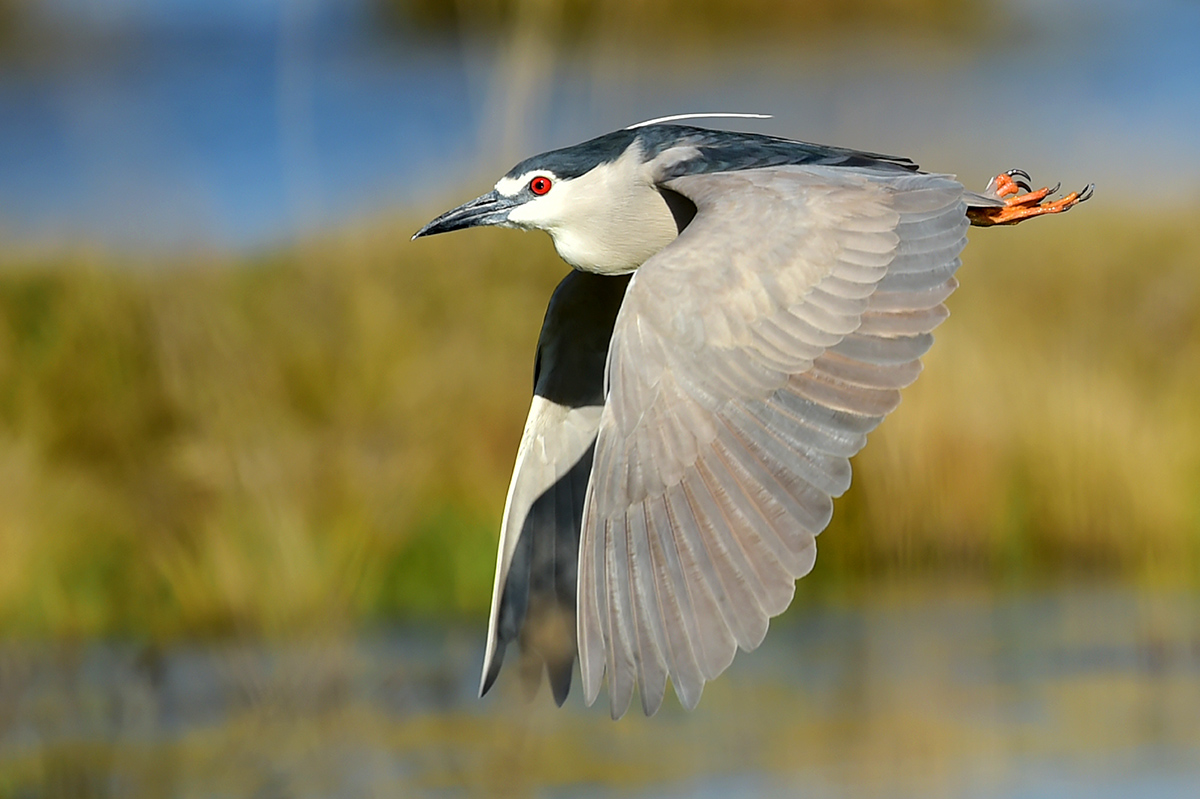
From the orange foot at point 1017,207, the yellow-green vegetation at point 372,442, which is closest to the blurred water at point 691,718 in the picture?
the yellow-green vegetation at point 372,442

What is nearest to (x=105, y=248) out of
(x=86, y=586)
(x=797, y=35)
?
(x=86, y=586)

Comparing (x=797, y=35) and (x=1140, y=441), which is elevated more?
(x=1140, y=441)

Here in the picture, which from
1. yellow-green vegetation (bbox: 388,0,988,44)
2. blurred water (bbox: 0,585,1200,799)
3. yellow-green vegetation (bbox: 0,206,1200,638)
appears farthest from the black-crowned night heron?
yellow-green vegetation (bbox: 388,0,988,44)

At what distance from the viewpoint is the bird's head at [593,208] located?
12.2ft

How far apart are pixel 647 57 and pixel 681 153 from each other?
10889 millimetres

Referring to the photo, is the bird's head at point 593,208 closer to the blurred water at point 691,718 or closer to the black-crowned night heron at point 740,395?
the black-crowned night heron at point 740,395

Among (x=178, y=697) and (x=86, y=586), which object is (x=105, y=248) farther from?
(x=178, y=697)

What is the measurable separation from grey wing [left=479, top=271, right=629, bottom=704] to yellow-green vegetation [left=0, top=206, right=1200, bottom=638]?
7.40 feet

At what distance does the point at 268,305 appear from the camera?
7945 millimetres

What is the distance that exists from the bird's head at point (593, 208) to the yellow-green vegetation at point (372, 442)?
8.49 feet

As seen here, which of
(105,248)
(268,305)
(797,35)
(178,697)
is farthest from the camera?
(797,35)

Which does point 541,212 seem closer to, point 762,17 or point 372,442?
point 372,442

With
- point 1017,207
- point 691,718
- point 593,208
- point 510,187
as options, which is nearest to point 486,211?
point 510,187

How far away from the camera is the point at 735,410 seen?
10.1ft
